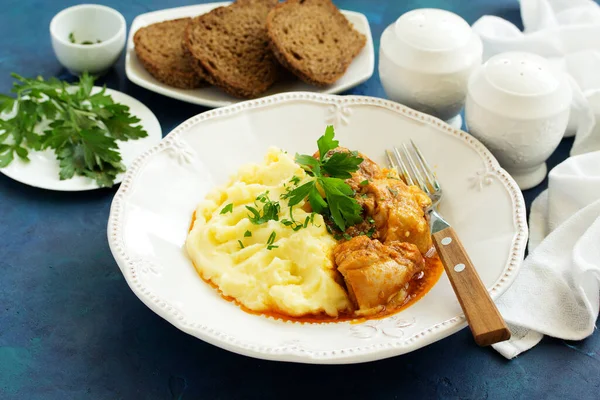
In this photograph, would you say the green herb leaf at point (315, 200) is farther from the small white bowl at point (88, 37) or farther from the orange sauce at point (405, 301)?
the small white bowl at point (88, 37)

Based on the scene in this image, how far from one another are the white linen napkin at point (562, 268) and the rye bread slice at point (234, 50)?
2.47 metres

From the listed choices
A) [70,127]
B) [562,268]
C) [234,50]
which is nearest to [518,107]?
[562,268]

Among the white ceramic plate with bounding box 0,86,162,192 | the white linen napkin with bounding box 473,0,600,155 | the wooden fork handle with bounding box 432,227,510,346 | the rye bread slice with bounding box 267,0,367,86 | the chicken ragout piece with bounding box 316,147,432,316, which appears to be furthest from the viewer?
the rye bread slice with bounding box 267,0,367,86

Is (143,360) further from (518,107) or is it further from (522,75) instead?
(522,75)

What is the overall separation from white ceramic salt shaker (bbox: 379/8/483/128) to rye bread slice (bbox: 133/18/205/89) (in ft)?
5.49

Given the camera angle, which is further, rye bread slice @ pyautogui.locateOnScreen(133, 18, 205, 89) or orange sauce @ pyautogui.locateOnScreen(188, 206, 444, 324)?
rye bread slice @ pyautogui.locateOnScreen(133, 18, 205, 89)

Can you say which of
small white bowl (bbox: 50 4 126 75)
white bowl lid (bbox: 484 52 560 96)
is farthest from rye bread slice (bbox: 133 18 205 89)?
white bowl lid (bbox: 484 52 560 96)

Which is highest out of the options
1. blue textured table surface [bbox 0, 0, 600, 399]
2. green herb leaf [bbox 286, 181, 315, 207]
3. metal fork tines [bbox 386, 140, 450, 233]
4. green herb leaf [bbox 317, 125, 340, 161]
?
green herb leaf [bbox 317, 125, 340, 161]

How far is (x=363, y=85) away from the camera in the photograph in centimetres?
589

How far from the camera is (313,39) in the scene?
5.73m

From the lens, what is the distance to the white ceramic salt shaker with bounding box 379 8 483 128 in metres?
4.80

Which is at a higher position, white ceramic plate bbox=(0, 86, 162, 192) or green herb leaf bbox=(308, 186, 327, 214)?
green herb leaf bbox=(308, 186, 327, 214)

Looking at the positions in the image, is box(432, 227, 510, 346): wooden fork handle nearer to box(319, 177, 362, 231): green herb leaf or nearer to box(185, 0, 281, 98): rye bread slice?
box(319, 177, 362, 231): green herb leaf

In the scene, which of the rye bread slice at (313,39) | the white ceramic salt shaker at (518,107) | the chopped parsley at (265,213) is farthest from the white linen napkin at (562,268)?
the rye bread slice at (313,39)
